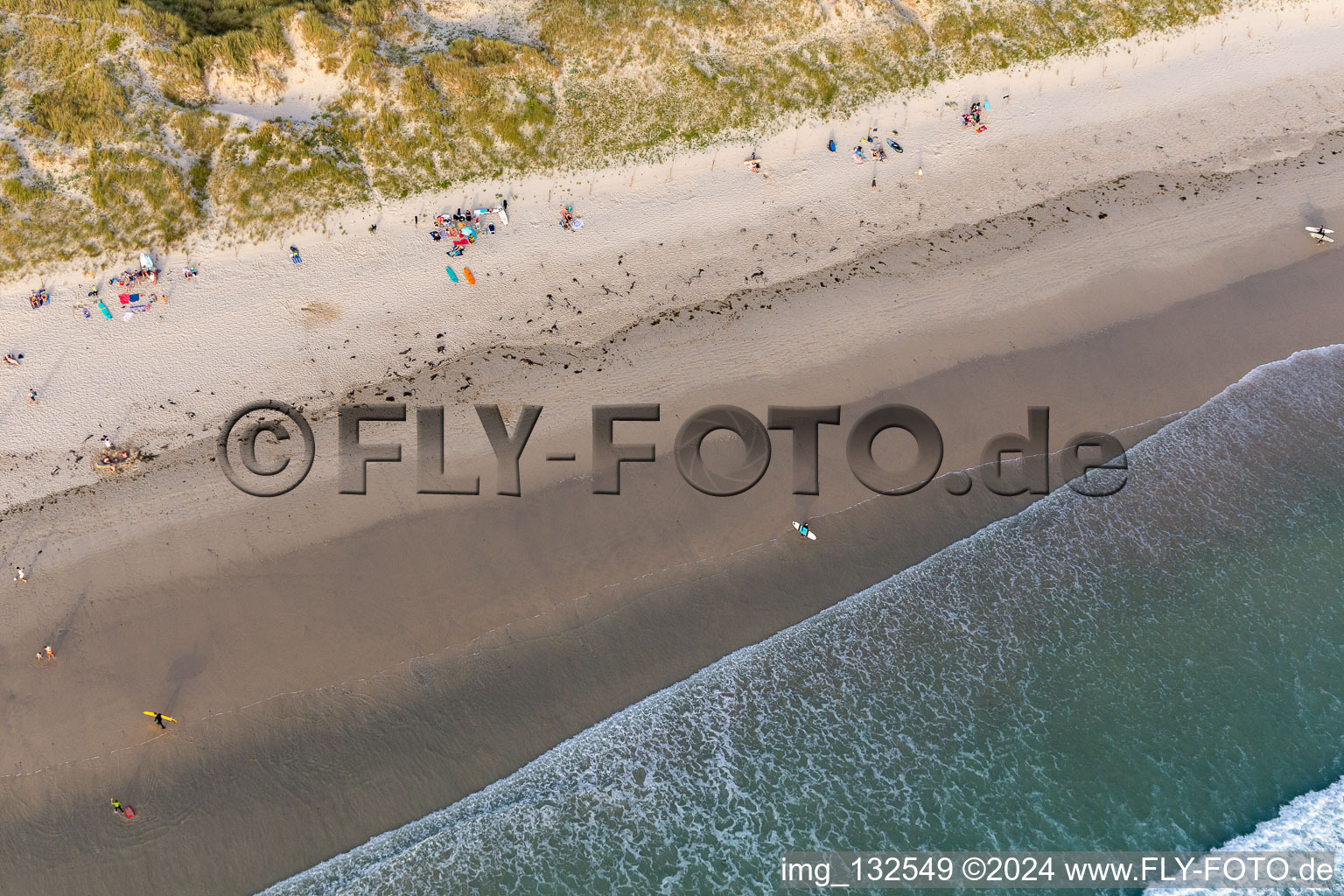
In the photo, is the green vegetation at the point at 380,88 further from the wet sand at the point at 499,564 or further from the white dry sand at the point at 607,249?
the wet sand at the point at 499,564

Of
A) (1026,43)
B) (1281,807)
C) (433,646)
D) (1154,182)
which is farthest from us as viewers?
(1026,43)

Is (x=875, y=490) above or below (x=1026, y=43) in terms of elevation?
below

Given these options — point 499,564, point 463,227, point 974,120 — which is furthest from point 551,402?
point 974,120

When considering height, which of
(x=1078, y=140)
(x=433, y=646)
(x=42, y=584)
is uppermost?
(x=1078, y=140)

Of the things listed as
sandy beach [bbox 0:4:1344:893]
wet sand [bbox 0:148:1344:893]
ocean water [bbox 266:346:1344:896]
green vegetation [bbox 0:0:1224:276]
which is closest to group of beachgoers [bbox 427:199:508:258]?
sandy beach [bbox 0:4:1344:893]

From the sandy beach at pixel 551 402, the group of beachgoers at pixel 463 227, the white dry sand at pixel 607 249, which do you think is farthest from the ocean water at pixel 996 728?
the group of beachgoers at pixel 463 227

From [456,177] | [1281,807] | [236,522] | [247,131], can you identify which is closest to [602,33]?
[456,177]

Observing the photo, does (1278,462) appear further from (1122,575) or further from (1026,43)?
(1026,43)

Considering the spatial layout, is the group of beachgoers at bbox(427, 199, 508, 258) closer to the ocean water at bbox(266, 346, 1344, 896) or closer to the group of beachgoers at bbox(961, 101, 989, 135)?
the ocean water at bbox(266, 346, 1344, 896)
